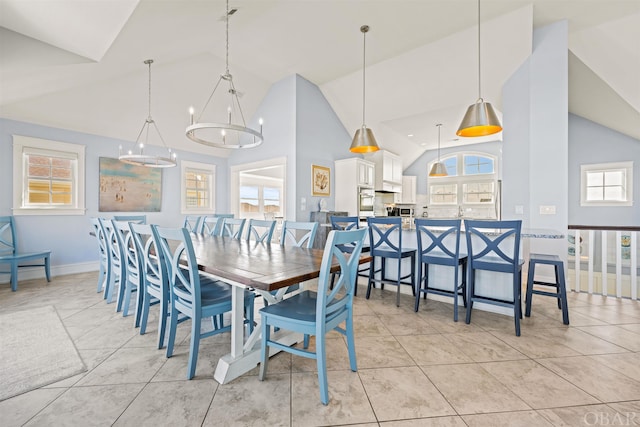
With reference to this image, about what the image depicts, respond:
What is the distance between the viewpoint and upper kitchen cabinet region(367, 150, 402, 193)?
21.2 feet

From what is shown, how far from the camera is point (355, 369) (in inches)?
70.1

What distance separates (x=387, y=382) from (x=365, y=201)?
4328mm

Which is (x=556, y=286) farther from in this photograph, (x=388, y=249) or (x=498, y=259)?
(x=388, y=249)

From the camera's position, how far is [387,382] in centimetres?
169

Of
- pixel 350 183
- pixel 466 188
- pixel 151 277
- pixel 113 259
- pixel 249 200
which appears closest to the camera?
pixel 151 277

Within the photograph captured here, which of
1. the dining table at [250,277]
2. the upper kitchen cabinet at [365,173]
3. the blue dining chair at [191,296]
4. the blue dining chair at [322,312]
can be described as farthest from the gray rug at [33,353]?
the upper kitchen cabinet at [365,173]

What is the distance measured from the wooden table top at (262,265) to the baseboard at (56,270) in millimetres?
3690

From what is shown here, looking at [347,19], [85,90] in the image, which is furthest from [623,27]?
[85,90]

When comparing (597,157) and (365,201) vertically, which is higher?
(597,157)

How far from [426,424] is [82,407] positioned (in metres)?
1.85

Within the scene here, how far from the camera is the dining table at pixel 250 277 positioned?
56.0 inches

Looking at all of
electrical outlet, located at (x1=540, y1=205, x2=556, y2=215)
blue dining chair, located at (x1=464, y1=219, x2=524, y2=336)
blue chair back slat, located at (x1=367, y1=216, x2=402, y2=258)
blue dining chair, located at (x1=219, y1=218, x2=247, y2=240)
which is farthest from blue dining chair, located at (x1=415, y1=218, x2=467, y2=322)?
blue dining chair, located at (x1=219, y1=218, x2=247, y2=240)

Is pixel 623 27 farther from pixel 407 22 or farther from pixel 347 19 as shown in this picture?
pixel 347 19

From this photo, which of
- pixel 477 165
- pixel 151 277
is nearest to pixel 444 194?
pixel 477 165
